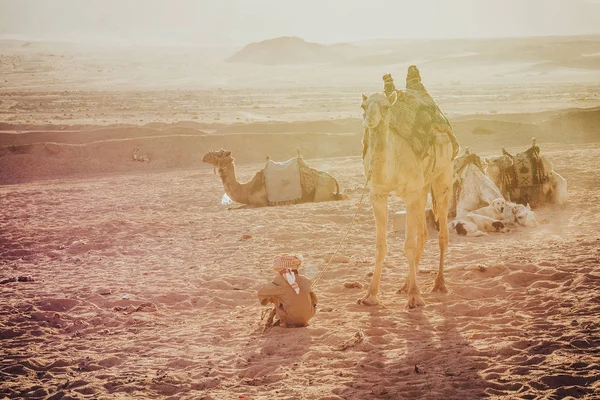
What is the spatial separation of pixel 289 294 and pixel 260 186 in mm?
9145

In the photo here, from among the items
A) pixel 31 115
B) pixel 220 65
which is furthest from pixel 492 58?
pixel 31 115

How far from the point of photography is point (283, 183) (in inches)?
636

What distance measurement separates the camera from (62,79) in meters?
92.9

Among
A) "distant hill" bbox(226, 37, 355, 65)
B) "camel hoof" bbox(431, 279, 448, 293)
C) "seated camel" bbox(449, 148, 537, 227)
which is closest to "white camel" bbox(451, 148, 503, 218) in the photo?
"seated camel" bbox(449, 148, 537, 227)

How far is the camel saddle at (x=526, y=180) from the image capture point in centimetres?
1407

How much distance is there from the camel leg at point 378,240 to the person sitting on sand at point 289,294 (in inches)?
38.9

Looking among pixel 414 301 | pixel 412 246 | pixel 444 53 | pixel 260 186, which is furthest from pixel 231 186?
pixel 444 53

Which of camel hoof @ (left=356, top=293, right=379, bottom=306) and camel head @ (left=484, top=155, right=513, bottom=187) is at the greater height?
camel head @ (left=484, top=155, right=513, bottom=187)

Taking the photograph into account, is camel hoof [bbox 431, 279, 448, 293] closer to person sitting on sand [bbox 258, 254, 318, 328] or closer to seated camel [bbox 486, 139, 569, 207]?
person sitting on sand [bbox 258, 254, 318, 328]

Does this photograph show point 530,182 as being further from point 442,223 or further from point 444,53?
point 444,53

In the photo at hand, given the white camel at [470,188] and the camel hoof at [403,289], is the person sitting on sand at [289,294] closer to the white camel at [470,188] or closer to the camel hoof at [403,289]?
the camel hoof at [403,289]

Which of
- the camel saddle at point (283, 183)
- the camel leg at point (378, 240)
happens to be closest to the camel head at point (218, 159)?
the camel saddle at point (283, 183)

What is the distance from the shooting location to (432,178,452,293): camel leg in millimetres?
8750

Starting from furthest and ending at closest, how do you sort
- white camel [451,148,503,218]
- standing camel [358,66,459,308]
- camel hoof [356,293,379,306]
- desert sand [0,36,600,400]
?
white camel [451,148,503,218] → camel hoof [356,293,379,306] → standing camel [358,66,459,308] → desert sand [0,36,600,400]
